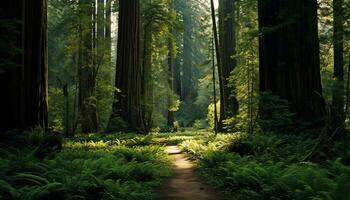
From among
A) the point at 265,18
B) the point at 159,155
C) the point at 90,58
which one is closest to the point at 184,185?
the point at 159,155

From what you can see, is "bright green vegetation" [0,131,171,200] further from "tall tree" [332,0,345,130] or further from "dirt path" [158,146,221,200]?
"tall tree" [332,0,345,130]

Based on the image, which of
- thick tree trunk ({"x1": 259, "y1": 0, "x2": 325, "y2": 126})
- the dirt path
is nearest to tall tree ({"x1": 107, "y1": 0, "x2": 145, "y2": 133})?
thick tree trunk ({"x1": 259, "y1": 0, "x2": 325, "y2": 126})

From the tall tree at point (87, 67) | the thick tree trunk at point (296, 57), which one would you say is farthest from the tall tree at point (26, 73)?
the tall tree at point (87, 67)

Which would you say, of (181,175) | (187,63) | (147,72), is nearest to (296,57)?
(181,175)

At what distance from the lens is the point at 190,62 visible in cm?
5647

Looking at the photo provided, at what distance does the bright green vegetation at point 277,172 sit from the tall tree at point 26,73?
4.68 m

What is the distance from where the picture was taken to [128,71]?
21594mm

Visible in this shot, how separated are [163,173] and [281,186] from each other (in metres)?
4.15

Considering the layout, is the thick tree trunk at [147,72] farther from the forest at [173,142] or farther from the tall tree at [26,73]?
the tall tree at [26,73]

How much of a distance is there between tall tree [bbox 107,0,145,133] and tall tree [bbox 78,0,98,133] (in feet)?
4.46

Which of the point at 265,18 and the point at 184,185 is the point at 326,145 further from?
the point at 265,18

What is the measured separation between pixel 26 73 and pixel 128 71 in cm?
1098

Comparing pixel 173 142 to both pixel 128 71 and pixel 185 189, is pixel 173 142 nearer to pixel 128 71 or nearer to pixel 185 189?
pixel 128 71

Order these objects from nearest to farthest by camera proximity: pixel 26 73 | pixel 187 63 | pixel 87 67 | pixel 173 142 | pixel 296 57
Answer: pixel 26 73, pixel 296 57, pixel 173 142, pixel 87 67, pixel 187 63
